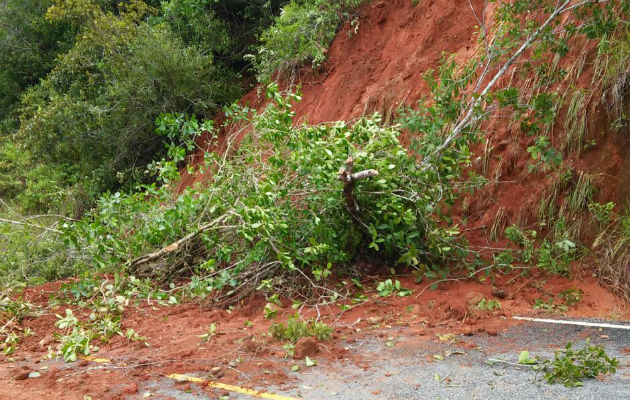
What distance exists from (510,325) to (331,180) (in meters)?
2.49

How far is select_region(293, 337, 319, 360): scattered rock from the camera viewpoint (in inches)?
221

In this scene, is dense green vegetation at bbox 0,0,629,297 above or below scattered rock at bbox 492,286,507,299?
above

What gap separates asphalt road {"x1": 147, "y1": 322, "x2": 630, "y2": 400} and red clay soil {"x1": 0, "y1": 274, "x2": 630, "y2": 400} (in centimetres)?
14

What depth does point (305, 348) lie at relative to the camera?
563 centimetres

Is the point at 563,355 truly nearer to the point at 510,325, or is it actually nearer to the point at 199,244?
the point at 510,325

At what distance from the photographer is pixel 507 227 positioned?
8633 millimetres

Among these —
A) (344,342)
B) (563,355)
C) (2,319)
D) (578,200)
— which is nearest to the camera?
(563,355)

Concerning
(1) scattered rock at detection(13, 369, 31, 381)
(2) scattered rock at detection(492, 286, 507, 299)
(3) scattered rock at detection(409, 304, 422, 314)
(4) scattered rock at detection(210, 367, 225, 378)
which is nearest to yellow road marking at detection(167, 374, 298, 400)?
(4) scattered rock at detection(210, 367, 225, 378)

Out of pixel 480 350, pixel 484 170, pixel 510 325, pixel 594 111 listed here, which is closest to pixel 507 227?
pixel 484 170

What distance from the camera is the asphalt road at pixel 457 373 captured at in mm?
4539

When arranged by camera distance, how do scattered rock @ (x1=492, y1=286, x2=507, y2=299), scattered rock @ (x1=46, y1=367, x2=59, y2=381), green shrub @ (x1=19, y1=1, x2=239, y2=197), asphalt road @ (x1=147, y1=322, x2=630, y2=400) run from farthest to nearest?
green shrub @ (x1=19, y1=1, x2=239, y2=197) → scattered rock @ (x1=492, y1=286, x2=507, y2=299) → scattered rock @ (x1=46, y1=367, x2=59, y2=381) → asphalt road @ (x1=147, y1=322, x2=630, y2=400)

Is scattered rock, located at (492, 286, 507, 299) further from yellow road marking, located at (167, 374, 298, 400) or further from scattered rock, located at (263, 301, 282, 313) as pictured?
yellow road marking, located at (167, 374, 298, 400)

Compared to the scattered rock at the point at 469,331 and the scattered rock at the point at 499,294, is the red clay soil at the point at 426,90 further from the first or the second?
the scattered rock at the point at 469,331

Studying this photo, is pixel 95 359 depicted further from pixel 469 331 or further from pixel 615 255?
pixel 615 255
